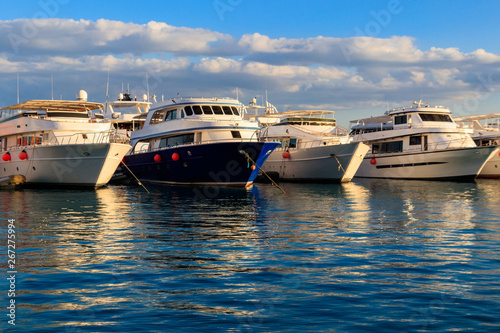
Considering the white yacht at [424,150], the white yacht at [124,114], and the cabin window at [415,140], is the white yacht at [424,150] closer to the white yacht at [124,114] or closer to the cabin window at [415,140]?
the cabin window at [415,140]

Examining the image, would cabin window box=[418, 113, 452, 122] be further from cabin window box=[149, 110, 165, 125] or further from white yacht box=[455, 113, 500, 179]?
cabin window box=[149, 110, 165, 125]

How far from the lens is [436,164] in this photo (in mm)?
41469

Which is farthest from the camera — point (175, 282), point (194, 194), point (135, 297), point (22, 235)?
point (194, 194)

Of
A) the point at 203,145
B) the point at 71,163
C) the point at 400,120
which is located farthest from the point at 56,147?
the point at 400,120

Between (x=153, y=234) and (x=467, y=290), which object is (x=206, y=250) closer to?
(x=153, y=234)

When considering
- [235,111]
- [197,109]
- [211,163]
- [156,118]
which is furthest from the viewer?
[156,118]

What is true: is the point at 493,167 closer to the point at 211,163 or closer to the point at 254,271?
Answer: the point at 211,163

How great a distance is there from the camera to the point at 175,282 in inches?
363

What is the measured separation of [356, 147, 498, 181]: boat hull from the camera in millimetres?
39969

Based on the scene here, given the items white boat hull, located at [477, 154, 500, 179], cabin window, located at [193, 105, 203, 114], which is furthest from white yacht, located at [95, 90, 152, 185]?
white boat hull, located at [477, 154, 500, 179]

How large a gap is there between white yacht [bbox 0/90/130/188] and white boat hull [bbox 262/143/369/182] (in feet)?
47.8

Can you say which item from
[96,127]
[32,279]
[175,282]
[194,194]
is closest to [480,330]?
[175,282]

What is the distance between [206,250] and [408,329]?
6160 millimetres

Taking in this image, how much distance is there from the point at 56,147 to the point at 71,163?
3.98 feet
